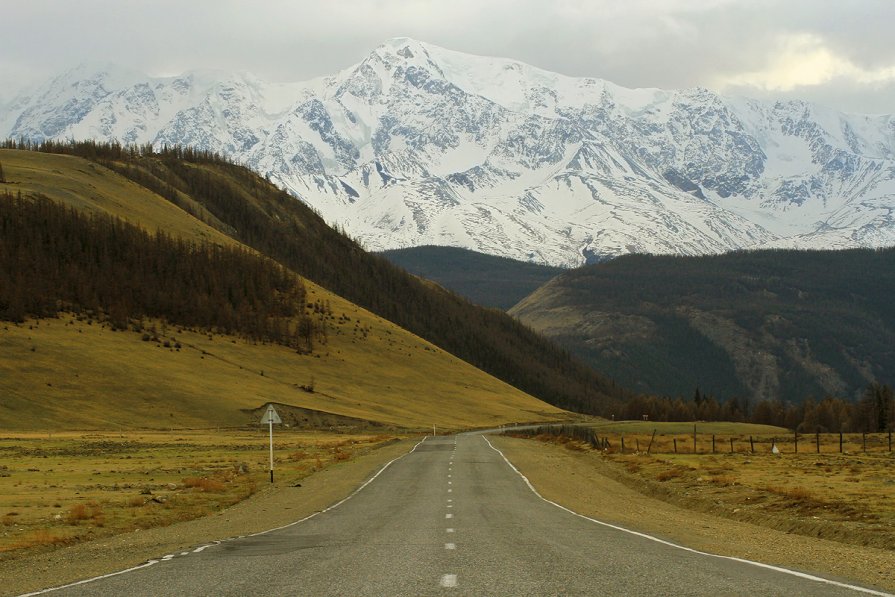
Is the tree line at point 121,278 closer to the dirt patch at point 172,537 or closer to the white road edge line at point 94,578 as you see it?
the dirt patch at point 172,537

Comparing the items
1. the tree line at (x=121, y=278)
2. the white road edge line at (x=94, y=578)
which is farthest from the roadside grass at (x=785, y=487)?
the tree line at (x=121, y=278)

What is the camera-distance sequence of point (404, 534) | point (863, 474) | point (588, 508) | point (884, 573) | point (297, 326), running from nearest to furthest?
point (884, 573), point (404, 534), point (588, 508), point (863, 474), point (297, 326)

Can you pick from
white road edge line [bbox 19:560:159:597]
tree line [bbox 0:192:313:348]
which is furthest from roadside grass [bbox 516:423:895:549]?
tree line [bbox 0:192:313:348]

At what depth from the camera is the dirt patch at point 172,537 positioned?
2316cm

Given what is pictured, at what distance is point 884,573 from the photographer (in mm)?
21750

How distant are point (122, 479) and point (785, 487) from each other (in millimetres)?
29679

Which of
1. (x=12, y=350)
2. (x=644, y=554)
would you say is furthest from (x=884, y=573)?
(x=12, y=350)

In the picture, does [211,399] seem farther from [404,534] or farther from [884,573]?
[884,573]

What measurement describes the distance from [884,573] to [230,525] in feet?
65.4

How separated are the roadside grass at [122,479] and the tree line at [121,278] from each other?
66.4m

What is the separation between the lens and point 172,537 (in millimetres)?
30641

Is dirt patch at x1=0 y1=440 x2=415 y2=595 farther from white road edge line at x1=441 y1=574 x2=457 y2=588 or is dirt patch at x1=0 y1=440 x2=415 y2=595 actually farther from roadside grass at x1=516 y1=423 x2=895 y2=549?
roadside grass at x1=516 y1=423 x2=895 y2=549

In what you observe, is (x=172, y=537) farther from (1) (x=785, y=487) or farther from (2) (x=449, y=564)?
(1) (x=785, y=487)

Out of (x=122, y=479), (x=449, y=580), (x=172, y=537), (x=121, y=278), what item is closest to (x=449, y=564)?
(x=449, y=580)
